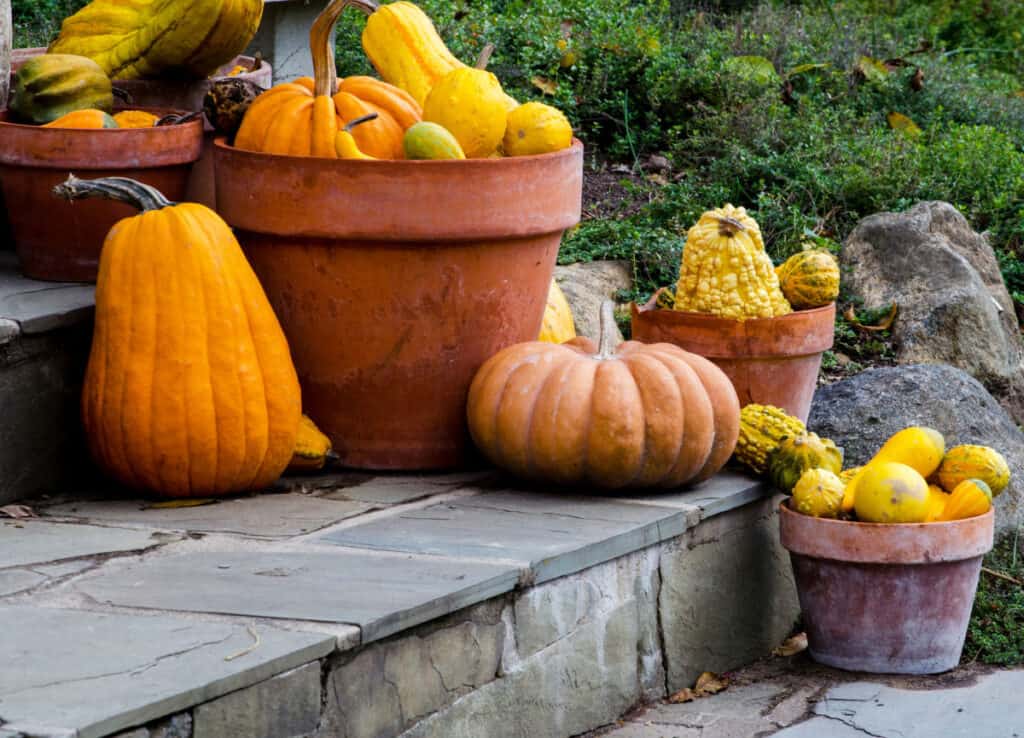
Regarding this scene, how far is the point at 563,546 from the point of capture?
117 inches

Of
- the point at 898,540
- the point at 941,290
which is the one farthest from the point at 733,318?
the point at 941,290

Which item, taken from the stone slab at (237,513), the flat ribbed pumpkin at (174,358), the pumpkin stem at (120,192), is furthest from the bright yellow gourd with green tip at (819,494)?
the pumpkin stem at (120,192)

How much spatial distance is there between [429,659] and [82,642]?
0.60m

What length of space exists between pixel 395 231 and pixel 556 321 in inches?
37.3

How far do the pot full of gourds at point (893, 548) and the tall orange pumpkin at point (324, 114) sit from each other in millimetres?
1271

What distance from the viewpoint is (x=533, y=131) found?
3.65 metres

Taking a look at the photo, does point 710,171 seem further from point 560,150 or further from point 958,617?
point 958,617

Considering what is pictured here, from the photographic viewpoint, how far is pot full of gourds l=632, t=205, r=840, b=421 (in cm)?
383

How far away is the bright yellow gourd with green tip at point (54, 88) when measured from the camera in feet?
12.0

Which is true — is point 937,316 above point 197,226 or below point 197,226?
below

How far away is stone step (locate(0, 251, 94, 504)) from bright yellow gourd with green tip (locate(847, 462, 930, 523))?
1807 millimetres

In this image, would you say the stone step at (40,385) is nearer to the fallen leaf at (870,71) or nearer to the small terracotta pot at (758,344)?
the small terracotta pot at (758,344)

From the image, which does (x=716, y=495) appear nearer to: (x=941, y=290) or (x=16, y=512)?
(x=16, y=512)

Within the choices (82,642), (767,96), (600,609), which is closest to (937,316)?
(767,96)
